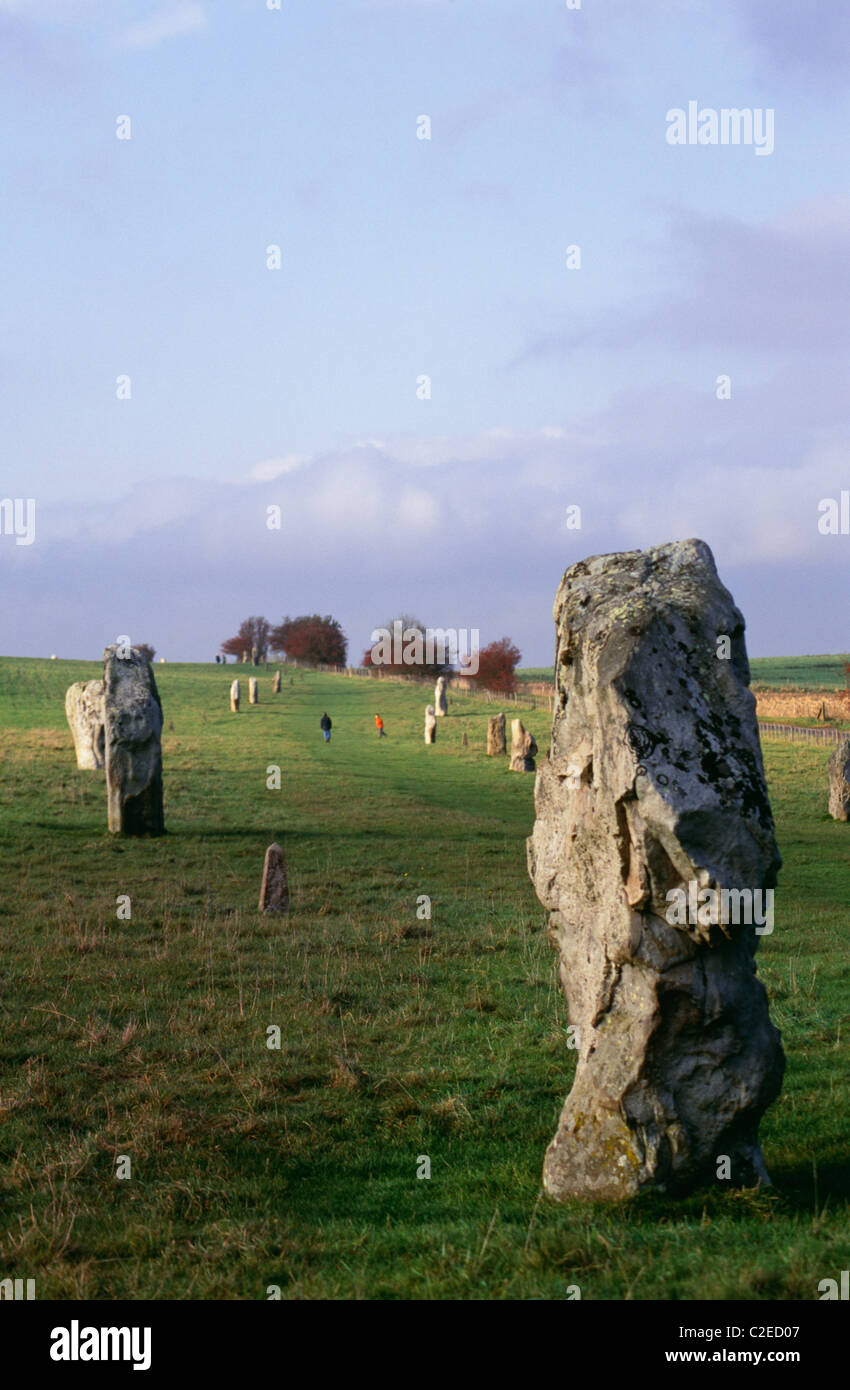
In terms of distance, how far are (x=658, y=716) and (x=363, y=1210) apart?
382cm

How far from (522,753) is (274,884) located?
80.8ft

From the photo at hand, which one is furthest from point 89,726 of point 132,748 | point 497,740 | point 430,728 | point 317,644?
point 317,644

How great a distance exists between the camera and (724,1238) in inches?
233

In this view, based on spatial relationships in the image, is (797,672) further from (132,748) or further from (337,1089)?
(337,1089)

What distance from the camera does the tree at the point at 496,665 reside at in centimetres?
9738

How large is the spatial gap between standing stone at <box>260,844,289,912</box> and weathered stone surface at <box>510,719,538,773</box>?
943 inches

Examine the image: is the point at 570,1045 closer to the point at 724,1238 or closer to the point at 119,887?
the point at 724,1238

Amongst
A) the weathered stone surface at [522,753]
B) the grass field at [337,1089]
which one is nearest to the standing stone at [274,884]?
the grass field at [337,1089]

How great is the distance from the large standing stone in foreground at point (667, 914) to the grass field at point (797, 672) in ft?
327

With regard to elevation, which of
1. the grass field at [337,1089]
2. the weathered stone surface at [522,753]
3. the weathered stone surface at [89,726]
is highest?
the weathered stone surface at [89,726]

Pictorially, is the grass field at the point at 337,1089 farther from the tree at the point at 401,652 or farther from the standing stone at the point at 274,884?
the tree at the point at 401,652

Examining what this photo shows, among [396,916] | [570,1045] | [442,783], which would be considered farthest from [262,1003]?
[442,783]

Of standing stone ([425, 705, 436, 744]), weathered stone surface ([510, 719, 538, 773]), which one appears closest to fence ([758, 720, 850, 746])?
weathered stone surface ([510, 719, 538, 773])

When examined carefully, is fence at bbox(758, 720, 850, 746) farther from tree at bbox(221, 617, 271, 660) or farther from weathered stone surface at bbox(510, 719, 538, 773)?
tree at bbox(221, 617, 271, 660)
